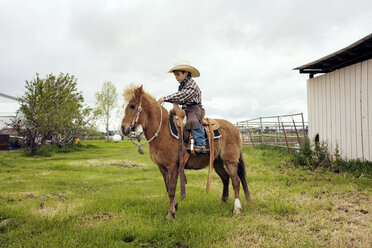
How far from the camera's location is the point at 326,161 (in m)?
8.50

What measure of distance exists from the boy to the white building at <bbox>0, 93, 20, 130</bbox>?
86.6 ft

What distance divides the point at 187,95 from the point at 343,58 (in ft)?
22.0

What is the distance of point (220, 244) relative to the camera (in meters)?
3.14

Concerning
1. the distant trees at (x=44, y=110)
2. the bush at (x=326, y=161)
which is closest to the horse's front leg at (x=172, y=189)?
the bush at (x=326, y=161)

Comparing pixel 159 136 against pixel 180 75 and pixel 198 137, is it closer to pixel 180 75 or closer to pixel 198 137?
pixel 198 137

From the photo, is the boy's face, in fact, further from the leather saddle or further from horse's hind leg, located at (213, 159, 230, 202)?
horse's hind leg, located at (213, 159, 230, 202)

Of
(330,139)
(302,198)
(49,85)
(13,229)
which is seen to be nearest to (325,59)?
(330,139)

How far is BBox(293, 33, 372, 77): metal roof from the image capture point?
22.9 feet

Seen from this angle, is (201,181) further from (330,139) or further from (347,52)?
(347,52)

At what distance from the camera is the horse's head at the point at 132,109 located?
399 centimetres

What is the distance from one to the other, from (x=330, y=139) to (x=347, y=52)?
3.24 meters

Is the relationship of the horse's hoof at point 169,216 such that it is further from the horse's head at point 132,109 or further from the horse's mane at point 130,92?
the horse's mane at point 130,92

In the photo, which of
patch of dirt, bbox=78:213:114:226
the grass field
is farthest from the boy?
patch of dirt, bbox=78:213:114:226

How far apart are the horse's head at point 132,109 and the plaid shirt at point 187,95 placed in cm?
50
